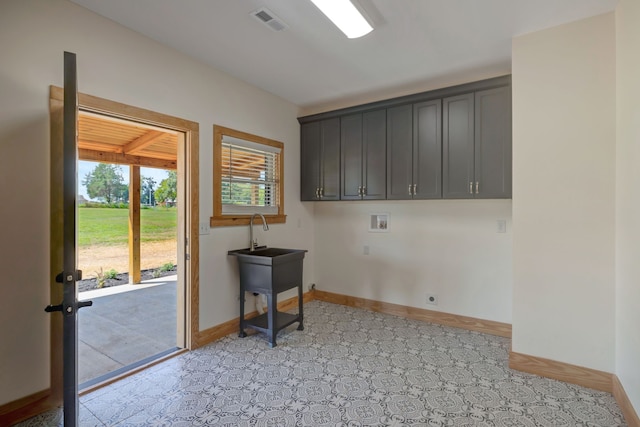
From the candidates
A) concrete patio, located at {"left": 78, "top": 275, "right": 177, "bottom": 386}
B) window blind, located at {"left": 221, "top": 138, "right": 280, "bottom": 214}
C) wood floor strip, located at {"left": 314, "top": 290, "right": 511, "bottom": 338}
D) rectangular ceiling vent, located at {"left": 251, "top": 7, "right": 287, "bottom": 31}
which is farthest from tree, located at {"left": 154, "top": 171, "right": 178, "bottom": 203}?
rectangular ceiling vent, located at {"left": 251, "top": 7, "right": 287, "bottom": 31}

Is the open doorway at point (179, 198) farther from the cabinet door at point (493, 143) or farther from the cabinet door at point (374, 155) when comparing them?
the cabinet door at point (493, 143)

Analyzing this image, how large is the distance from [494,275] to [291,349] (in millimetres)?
2170

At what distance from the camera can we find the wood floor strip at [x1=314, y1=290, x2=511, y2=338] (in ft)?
10.7

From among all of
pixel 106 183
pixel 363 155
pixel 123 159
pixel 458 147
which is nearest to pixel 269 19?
pixel 363 155

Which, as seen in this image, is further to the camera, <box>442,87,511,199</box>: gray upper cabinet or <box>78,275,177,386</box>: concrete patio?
<box>442,87,511,199</box>: gray upper cabinet

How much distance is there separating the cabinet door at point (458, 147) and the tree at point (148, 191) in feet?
17.9

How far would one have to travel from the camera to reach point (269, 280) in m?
2.96

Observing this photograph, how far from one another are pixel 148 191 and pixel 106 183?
73 cm

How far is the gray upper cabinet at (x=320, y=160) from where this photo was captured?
3922 millimetres

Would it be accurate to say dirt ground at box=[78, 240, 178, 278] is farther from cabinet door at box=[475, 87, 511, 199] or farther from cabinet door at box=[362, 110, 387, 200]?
cabinet door at box=[475, 87, 511, 199]

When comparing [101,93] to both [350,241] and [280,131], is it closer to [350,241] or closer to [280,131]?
[280,131]

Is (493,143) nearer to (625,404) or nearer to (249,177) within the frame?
(625,404)

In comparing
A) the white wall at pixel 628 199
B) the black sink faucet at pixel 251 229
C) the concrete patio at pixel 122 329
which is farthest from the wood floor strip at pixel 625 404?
Answer: the concrete patio at pixel 122 329

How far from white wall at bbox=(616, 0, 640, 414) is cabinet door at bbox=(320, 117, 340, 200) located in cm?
252
